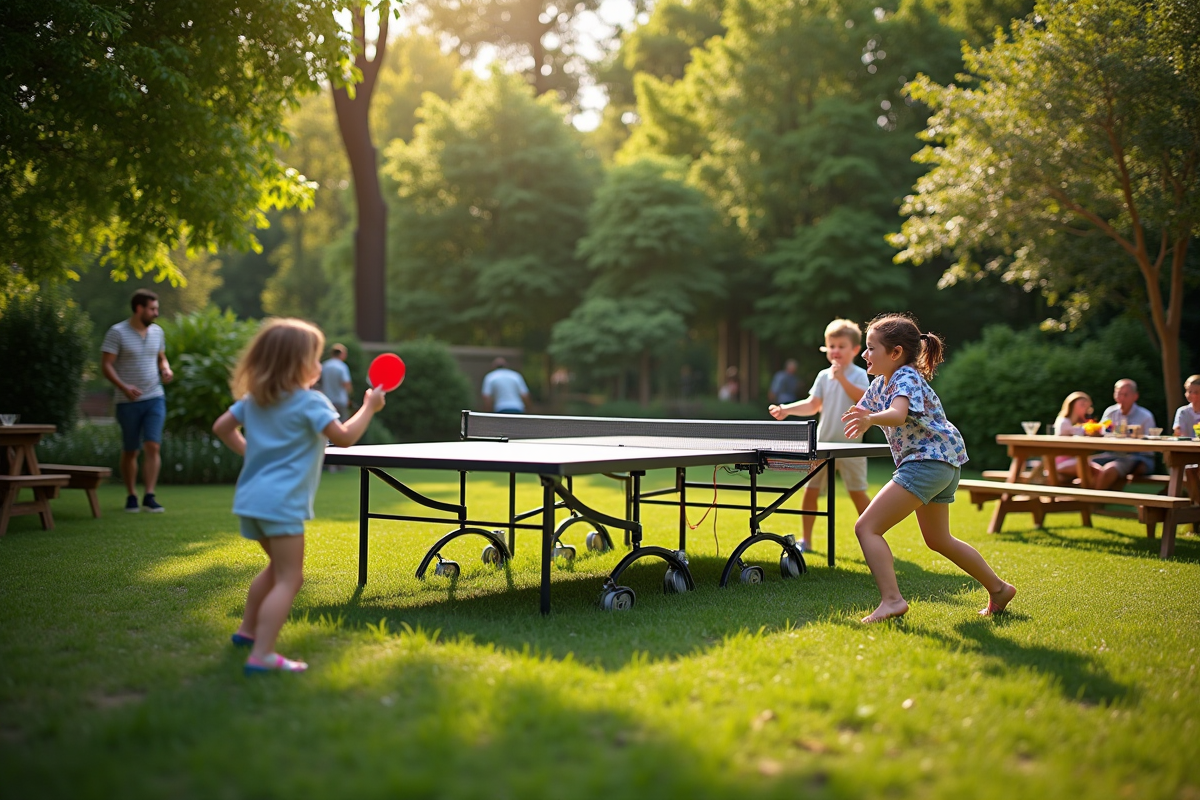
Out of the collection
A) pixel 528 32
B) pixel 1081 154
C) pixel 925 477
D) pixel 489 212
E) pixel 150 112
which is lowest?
pixel 925 477

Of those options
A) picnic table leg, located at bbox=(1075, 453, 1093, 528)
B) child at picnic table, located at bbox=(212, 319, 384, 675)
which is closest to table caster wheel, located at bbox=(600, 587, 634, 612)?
child at picnic table, located at bbox=(212, 319, 384, 675)

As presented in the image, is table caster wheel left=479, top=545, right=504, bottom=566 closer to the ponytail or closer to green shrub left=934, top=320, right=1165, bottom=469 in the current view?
the ponytail

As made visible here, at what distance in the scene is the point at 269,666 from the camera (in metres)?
4.34

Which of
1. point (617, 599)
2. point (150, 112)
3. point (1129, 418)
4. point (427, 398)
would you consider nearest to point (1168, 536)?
point (1129, 418)

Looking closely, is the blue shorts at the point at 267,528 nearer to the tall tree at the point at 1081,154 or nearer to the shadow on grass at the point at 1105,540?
the shadow on grass at the point at 1105,540

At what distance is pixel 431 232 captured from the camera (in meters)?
35.8

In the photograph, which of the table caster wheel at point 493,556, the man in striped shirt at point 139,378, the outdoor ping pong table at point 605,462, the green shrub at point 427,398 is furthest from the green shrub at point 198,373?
the table caster wheel at point 493,556

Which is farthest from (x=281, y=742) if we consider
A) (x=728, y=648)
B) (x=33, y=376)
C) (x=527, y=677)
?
(x=33, y=376)

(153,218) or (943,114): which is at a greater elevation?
(943,114)

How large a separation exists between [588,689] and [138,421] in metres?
7.98

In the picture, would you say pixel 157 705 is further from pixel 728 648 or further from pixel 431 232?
pixel 431 232

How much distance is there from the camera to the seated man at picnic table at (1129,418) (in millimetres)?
10961

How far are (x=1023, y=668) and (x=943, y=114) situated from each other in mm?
13555

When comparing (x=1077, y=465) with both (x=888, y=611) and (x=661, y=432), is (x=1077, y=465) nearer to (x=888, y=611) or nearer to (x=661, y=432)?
(x=661, y=432)
